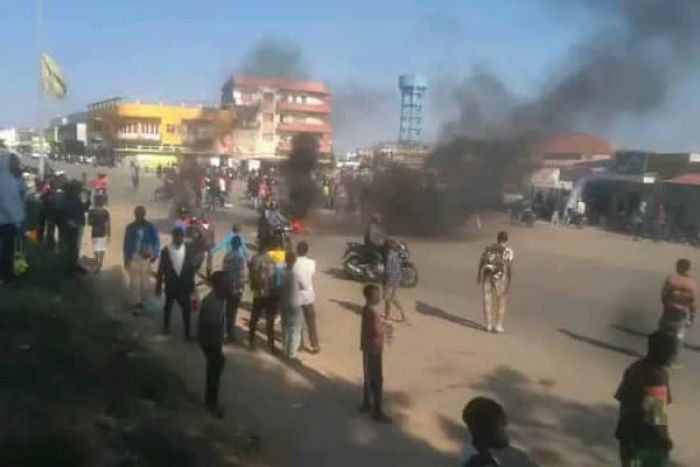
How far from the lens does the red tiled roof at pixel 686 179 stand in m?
18.7

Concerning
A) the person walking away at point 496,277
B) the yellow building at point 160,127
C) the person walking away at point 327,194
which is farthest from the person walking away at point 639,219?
the yellow building at point 160,127

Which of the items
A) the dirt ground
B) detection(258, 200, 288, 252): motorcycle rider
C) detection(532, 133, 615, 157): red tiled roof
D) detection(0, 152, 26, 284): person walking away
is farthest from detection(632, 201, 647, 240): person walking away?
detection(0, 152, 26, 284): person walking away

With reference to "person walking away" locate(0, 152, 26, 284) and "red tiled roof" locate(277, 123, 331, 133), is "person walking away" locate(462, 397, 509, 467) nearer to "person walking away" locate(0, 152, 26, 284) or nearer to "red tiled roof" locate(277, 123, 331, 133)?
"person walking away" locate(0, 152, 26, 284)

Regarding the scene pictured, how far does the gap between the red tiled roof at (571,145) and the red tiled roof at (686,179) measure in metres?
5.45

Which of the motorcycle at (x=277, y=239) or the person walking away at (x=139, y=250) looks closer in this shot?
the person walking away at (x=139, y=250)

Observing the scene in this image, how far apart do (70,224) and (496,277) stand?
22.1 feet

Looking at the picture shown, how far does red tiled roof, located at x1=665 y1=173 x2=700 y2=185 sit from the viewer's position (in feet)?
61.4

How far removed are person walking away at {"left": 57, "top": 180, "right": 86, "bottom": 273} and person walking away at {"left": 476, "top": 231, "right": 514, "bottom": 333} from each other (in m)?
6.32

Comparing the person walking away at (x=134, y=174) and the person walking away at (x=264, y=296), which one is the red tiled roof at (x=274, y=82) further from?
the person walking away at (x=134, y=174)

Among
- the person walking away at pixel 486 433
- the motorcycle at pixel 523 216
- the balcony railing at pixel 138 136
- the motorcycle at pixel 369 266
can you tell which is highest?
the balcony railing at pixel 138 136

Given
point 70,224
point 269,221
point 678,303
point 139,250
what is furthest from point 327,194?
point 678,303

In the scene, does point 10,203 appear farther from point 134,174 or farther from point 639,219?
point 639,219

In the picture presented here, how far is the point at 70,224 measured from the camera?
533 inches

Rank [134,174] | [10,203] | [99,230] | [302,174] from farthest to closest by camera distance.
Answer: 1. [134,174]
2. [302,174]
3. [99,230]
4. [10,203]
